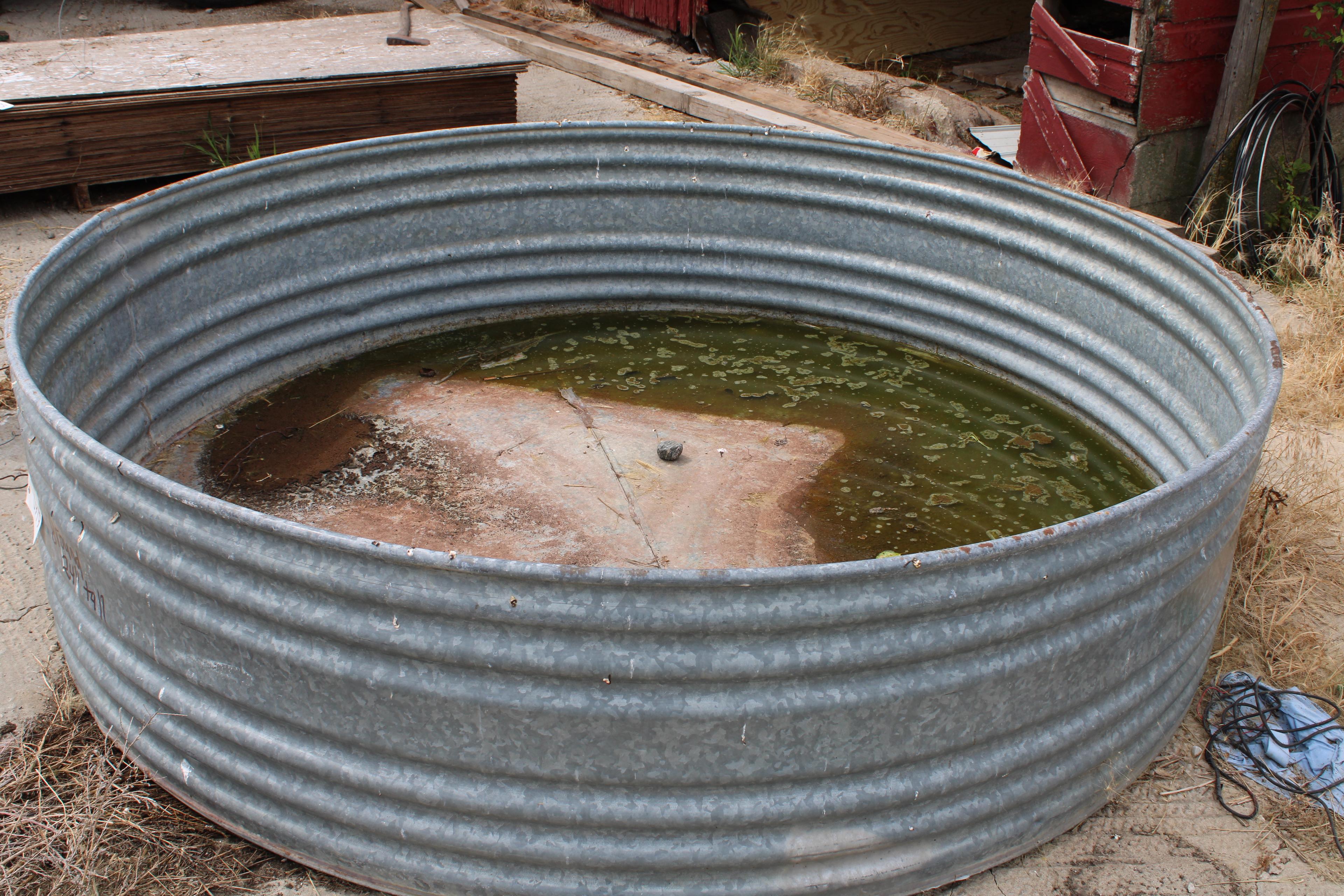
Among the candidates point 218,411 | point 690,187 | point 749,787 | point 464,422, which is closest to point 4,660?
point 218,411

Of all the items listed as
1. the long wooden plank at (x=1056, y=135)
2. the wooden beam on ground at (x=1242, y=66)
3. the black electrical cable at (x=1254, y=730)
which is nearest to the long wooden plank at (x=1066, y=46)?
the long wooden plank at (x=1056, y=135)

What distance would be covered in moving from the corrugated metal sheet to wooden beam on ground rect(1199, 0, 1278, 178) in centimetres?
388

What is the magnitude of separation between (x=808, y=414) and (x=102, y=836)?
98.2 inches

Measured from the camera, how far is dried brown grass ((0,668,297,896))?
2.24 meters

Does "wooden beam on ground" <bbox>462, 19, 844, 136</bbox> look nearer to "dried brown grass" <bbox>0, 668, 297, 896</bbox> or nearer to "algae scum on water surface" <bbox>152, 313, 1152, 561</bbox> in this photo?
"algae scum on water surface" <bbox>152, 313, 1152, 561</bbox>

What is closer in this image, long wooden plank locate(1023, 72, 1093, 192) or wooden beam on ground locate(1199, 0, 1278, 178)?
wooden beam on ground locate(1199, 0, 1278, 178)

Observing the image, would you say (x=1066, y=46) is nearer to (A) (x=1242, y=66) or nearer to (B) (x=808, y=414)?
(A) (x=1242, y=66)

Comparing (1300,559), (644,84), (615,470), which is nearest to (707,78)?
(644,84)

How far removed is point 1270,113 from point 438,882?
4.91m

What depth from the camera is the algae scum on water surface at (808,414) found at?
11.6ft

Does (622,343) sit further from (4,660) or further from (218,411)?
(4,660)

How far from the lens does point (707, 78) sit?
7562mm

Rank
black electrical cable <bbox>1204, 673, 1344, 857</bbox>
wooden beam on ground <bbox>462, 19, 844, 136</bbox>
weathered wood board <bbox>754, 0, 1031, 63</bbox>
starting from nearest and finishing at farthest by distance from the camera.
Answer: black electrical cable <bbox>1204, 673, 1344, 857</bbox> < wooden beam on ground <bbox>462, 19, 844, 136</bbox> < weathered wood board <bbox>754, 0, 1031, 63</bbox>

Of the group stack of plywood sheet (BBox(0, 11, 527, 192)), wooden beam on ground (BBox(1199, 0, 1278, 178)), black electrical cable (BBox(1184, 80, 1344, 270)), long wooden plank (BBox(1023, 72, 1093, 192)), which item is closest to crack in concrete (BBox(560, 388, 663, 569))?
stack of plywood sheet (BBox(0, 11, 527, 192))
